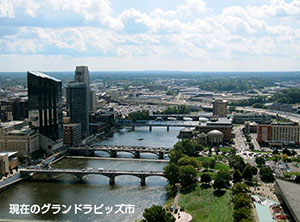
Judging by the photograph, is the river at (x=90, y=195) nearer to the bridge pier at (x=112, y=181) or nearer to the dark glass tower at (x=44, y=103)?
the bridge pier at (x=112, y=181)

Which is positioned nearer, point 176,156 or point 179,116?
point 176,156

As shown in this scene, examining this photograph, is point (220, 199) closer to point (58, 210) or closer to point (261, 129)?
point (58, 210)

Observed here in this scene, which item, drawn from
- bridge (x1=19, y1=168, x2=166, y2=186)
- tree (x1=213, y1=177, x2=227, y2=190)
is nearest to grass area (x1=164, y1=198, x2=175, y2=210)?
tree (x1=213, y1=177, x2=227, y2=190)

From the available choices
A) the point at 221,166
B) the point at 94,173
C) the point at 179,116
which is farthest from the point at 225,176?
the point at 179,116

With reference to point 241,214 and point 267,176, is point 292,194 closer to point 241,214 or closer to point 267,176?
point 241,214

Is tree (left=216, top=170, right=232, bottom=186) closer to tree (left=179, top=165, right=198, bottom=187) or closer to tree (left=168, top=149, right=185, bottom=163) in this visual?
tree (left=179, top=165, right=198, bottom=187)
